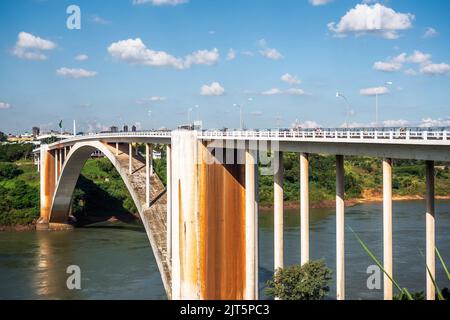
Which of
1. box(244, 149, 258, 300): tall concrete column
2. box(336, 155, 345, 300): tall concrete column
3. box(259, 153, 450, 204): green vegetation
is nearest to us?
box(336, 155, 345, 300): tall concrete column

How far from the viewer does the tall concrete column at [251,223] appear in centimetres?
1959

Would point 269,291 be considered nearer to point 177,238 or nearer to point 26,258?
point 177,238

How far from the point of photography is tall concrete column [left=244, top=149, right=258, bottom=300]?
771 inches

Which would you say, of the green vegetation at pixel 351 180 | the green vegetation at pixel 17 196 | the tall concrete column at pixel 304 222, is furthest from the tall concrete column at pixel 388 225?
the green vegetation at pixel 351 180

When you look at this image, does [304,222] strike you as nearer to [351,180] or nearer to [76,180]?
[76,180]

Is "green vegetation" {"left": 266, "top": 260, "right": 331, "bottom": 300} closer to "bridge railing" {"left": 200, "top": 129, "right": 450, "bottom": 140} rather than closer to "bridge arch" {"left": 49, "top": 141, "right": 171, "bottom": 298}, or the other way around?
"bridge railing" {"left": 200, "top": 129, "right": 450, "bottom": 140}

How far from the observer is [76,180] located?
46.0m

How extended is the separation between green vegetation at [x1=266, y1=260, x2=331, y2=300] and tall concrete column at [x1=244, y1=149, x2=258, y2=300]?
3352mm

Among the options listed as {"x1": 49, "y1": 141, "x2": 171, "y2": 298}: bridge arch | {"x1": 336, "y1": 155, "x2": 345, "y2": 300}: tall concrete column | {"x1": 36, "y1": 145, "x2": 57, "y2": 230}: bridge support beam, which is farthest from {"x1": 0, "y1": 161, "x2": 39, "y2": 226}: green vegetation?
{"x1": 336, "y1": 155, "x2": 345, "y2": 300}: tall concrete column

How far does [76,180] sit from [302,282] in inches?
1308
